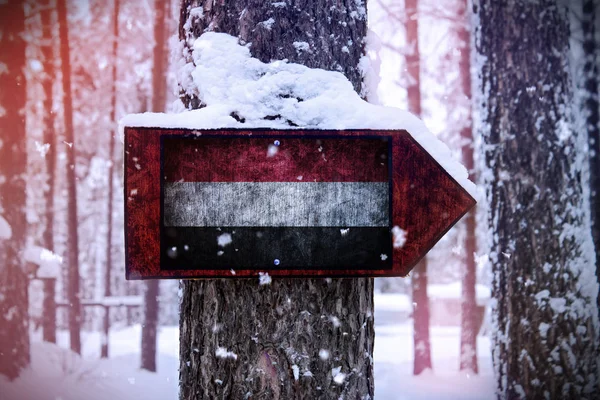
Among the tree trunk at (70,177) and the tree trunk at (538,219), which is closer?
the tree trunk at (538,219)

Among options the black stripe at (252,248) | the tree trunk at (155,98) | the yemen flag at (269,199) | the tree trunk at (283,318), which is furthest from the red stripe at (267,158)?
the tree trunk at (155,98)

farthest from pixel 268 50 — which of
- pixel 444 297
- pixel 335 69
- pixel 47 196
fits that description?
pixel 444 297

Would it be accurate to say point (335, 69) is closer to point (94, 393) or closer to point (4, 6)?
point (94, 393)

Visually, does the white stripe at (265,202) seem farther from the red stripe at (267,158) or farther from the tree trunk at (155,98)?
the tree trunk at (155,98)

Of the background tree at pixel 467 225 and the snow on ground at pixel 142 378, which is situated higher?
the background tree at pixel 467 225

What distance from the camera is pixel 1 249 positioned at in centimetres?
855

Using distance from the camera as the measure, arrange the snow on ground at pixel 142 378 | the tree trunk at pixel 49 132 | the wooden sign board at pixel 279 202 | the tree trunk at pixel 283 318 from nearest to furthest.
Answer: the wooden sign board at pixel 279 202, the tree trunk at pixel 283 318, the snow on ground at pixel 142 378, the tree trunk at pixel 49 132

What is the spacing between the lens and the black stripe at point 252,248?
1.26 metres

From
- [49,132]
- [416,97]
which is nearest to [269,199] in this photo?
[416,97]

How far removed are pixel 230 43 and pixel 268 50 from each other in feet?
0.42

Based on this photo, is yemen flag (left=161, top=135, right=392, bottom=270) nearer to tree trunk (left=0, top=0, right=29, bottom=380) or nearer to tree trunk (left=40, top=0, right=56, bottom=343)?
tree trunk (left=0, top=0, right=29, bottom=380)

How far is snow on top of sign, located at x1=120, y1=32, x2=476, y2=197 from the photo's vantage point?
1272mm

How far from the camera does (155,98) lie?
8227 millimetres

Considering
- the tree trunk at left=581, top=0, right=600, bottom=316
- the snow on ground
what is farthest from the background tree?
the tree trunk at left=581, top=0, right=600, bottom=316
